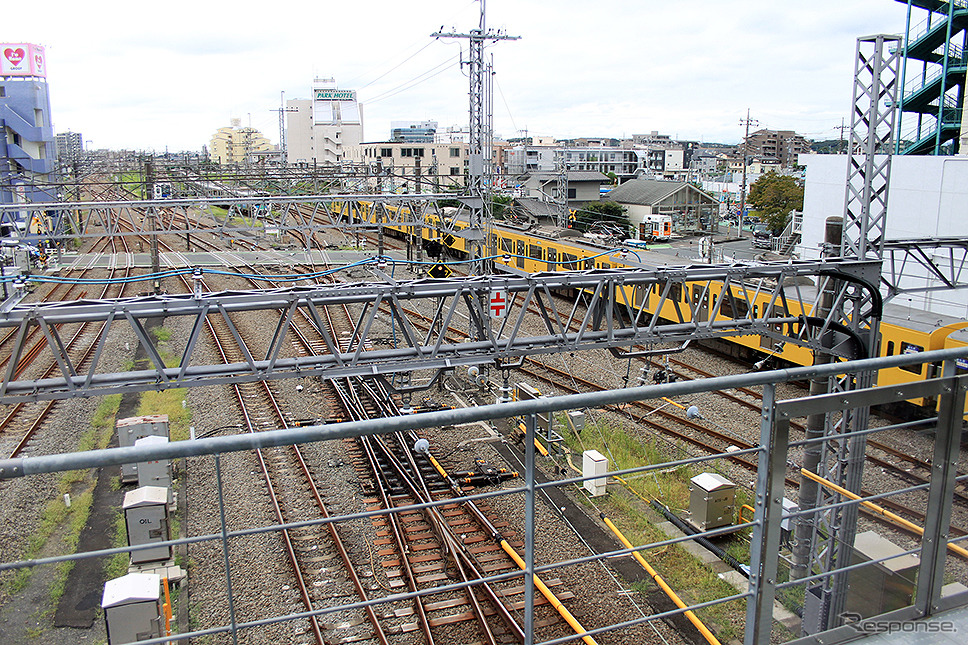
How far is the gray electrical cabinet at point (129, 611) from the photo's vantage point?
16.9 feet

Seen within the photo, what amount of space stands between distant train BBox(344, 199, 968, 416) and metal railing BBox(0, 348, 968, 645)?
11.9 feet

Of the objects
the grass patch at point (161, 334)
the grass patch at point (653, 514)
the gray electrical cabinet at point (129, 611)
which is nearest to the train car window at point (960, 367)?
the grass patch at point (653, 514)

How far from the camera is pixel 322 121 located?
77250 mm

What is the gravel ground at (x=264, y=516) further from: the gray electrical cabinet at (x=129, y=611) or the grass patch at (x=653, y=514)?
the gray electrical cabinet at (x=129, y=611)

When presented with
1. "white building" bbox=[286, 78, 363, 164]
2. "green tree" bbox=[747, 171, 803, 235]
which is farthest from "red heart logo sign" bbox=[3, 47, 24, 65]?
"white building" bbox=[286, 78, 363, 164]

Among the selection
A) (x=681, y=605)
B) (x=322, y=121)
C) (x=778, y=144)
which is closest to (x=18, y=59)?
(x=681, y=605)

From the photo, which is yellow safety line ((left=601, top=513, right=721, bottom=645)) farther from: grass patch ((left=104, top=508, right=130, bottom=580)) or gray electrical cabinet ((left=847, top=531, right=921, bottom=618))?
grass patch ((left=104, top=508, right=130, bottom=580))

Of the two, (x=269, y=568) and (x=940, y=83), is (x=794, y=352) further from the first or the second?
(x=940, y=83)

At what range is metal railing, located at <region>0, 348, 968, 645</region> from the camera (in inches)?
60.0

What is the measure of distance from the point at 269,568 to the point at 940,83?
2350 centimetres

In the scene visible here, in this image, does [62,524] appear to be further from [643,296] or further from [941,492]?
[941,492]

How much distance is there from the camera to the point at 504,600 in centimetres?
652

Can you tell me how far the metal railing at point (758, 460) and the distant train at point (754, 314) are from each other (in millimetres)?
3617

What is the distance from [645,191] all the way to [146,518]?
131 feet
